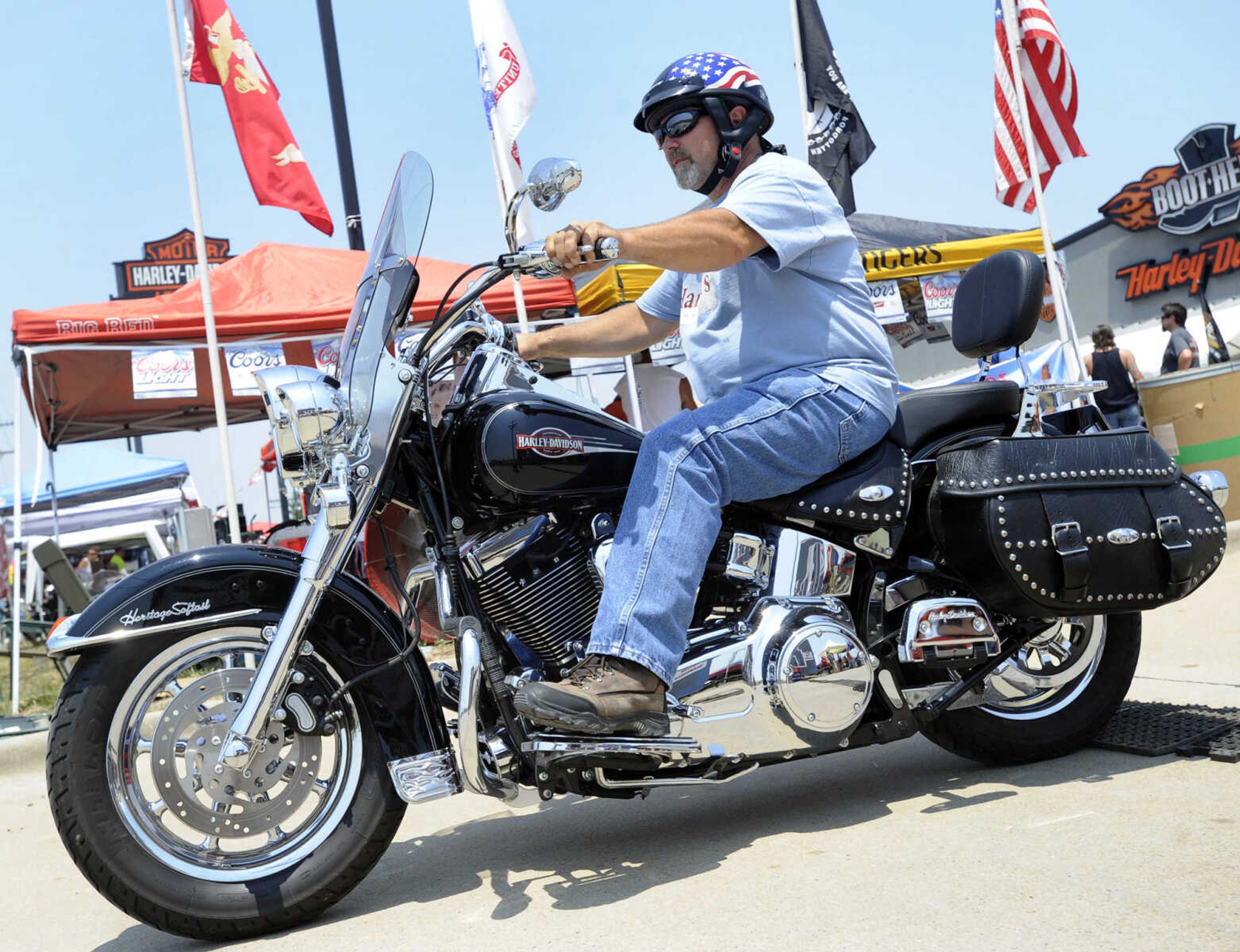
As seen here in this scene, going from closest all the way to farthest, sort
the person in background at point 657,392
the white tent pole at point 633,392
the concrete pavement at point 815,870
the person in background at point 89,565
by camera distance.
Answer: the concrete pavement at point 815,870
the white tent pole at point 633,392
the person in background at point 657,392
the person in background at point 89,565

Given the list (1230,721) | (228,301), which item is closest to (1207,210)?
(228,301)

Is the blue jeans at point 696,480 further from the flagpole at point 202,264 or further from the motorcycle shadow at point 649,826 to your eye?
the flagpole at point 202,264

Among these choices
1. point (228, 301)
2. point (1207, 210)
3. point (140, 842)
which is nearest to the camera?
point (140, 842)

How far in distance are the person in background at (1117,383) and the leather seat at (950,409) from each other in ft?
19.5

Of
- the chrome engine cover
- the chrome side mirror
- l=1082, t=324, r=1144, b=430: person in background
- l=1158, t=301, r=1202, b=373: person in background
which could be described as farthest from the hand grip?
l=1158, t=301, r=1202, b=373: person in background

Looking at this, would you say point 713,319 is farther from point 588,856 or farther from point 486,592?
point 588,856

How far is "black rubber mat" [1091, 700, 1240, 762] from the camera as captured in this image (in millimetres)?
3027

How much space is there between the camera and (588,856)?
275cm

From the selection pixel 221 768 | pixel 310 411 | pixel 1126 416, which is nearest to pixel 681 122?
pixel 310 411

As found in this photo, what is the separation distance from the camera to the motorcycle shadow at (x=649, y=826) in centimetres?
252

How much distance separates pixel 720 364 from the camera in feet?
9.39

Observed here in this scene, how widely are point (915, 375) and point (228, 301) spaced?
72.0 ft

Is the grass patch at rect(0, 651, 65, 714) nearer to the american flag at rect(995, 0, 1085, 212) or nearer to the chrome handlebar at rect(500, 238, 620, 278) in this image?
the chrome handlebar at rect(500, 238, 620, 278)

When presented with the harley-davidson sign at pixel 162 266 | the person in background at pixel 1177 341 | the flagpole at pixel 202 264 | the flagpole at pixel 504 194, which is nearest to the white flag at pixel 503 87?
the flagpole at pixel 504 194
